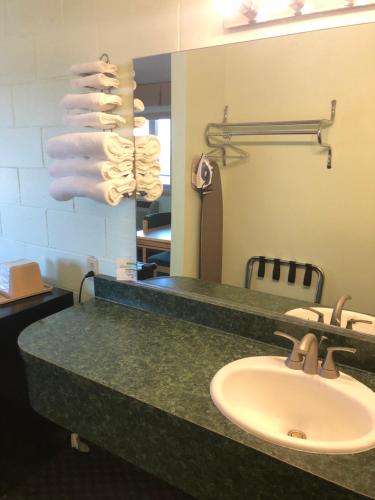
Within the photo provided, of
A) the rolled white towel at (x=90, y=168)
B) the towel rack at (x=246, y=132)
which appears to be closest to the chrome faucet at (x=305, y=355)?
the towel rack at (x=246, y=132)

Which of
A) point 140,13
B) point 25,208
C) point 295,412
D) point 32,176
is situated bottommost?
point 295,412

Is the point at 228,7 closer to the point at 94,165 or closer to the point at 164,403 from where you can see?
the point at 94,165

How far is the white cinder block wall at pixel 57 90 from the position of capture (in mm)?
1374

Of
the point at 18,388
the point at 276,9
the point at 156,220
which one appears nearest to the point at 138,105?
the point at 156,220

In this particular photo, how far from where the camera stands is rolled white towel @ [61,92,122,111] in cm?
146

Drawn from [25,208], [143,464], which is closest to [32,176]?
[25,208]

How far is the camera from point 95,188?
1.49 meters

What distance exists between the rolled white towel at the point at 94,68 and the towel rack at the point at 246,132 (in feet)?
1.55

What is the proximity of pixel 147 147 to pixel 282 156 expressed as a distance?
1.78 ft

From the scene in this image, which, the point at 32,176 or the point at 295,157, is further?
the point at 32,176

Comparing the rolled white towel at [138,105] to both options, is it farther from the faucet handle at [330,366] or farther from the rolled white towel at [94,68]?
the faucet handle at [330,366]

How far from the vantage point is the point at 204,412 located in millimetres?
952

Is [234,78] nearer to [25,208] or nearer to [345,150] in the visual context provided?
[345,150]

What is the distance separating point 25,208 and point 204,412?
148 centimetres
